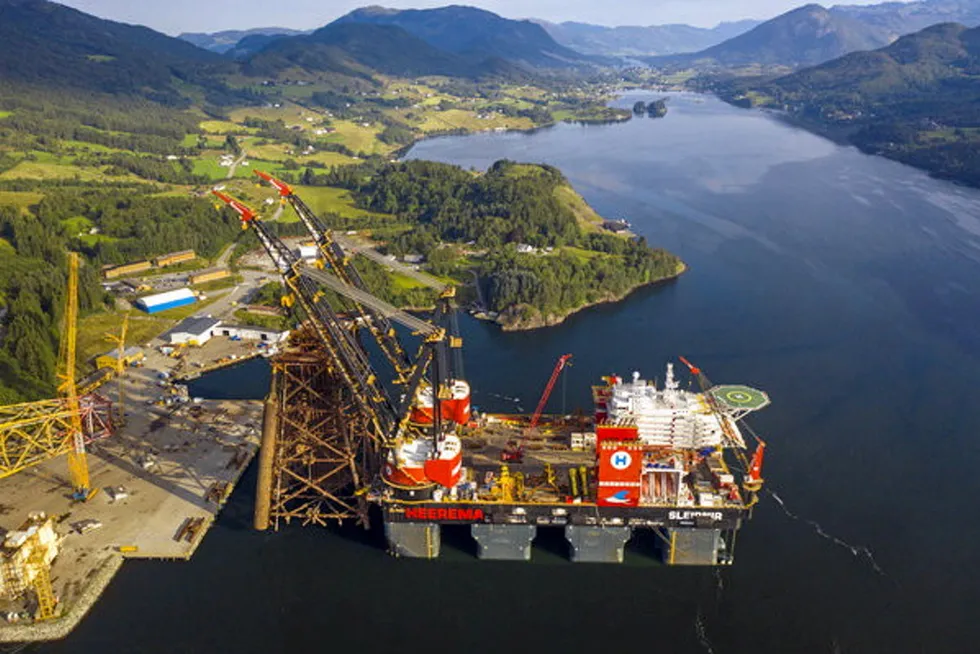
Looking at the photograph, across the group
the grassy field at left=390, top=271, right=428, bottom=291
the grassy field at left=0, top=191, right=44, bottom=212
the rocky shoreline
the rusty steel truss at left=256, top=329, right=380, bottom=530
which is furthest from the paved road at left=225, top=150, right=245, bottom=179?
the rusty steel truss at left=256, top=329, right=380, bottom=530

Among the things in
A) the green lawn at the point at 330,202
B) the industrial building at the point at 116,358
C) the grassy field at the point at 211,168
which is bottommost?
the industrial building at the point at 116,358

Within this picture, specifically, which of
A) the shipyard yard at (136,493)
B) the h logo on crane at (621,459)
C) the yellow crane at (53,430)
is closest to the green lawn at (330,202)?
the shipyard yard at (136,493)

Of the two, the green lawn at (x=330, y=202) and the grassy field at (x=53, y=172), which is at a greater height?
the grassy field at (x=53, y=172)

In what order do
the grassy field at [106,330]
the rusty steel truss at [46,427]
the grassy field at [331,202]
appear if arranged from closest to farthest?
1. the rusty steel truss at [46,427]
2. the grassy field at [106,330]
3. the grassy field at [331,202]

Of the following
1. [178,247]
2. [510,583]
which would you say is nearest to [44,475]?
[510,583]

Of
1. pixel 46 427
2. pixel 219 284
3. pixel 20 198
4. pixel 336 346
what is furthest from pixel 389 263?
pixel 20 198

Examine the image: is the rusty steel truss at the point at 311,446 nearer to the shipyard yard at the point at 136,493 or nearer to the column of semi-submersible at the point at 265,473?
the column of semi-submersible at the point at 265,473

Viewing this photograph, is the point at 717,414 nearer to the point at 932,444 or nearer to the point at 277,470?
the point at 932,444

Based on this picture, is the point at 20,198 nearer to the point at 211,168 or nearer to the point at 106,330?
the point at 211,168

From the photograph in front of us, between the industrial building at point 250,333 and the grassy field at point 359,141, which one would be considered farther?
the grassy field at point 359,141
